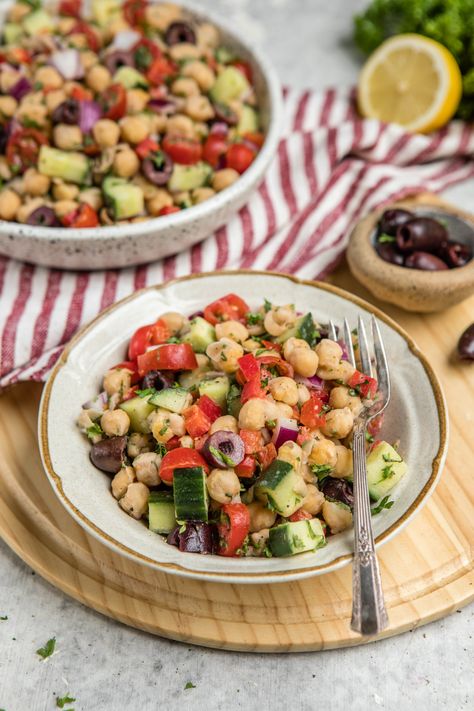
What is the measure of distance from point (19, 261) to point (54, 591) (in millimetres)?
1603

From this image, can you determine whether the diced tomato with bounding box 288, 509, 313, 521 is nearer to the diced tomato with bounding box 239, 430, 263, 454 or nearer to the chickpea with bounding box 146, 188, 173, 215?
the diced tomato with bounding box 239, 430, 263, 454

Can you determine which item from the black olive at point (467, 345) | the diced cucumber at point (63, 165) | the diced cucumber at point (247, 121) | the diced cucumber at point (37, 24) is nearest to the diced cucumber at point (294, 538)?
the black olive at point (467, 345)

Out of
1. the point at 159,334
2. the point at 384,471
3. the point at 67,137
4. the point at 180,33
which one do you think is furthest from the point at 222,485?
the point at 180,33

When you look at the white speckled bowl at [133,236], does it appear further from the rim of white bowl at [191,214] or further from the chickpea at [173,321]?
the chickpea at [173,321]

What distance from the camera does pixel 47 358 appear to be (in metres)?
3.28

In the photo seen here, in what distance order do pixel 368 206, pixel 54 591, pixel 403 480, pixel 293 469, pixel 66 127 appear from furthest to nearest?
pixel 368 206
pixel 66 127
pixel 54 591
pixel 403 480
pixel 293 469

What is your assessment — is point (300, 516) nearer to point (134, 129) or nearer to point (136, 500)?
point (136, 500)

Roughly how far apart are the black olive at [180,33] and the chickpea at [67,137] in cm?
86

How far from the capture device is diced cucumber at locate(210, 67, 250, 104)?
3.90 meters

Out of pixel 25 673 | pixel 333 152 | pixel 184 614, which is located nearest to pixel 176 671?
pixel 184 614

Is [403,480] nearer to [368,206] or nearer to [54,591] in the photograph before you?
[54,591]

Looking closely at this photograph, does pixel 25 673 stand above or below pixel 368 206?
below

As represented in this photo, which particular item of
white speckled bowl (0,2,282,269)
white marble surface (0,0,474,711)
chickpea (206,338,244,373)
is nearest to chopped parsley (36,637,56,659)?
white marble surface (0,0,474,711)

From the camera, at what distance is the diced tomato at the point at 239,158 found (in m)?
3.66
